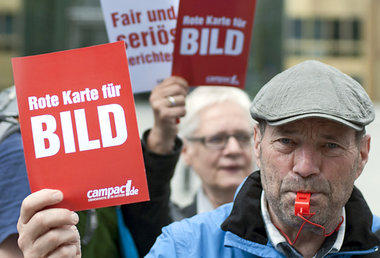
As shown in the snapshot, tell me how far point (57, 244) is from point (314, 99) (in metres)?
0.87

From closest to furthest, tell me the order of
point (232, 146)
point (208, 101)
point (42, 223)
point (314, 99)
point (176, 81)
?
1. point (42, 223)
2. point (314, 99)
3. point (176, 81)
4. point (232, 146)
5. point (208, 101)

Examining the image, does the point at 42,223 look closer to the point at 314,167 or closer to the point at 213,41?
the point at 314,167

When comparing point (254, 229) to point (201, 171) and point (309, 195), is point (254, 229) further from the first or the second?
point (201, 171)

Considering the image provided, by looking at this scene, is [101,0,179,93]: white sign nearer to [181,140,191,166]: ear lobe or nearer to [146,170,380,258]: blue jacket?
[181,140,191,166]: ear lobe

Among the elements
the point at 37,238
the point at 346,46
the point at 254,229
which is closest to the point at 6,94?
the point at 37,238

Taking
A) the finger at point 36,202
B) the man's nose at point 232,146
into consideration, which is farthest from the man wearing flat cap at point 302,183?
the man's nose at point 232,146

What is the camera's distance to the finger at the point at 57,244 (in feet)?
5.99

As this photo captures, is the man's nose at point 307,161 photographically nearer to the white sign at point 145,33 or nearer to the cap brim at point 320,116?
the cap brim at point 320,116

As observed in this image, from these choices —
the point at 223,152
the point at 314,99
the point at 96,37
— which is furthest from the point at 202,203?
the point at 96,37

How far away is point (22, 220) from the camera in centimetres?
186

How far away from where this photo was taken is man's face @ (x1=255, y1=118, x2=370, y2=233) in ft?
6.49

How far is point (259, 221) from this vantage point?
209 cm

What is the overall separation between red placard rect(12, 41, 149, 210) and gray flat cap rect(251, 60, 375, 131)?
1.43 feet

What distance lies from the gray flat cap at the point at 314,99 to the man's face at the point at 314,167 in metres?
0.06
